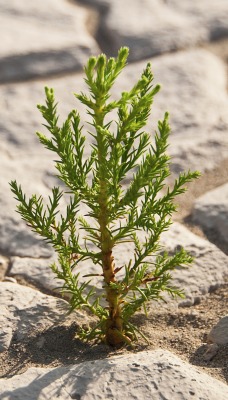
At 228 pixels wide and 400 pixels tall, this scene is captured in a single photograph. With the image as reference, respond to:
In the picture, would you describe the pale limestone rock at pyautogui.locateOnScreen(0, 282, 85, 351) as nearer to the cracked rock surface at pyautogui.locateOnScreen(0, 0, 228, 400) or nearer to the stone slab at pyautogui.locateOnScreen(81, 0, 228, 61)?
the cracked rock surface at pyautogui.locateOnScreen(0, 0, 228, 400)

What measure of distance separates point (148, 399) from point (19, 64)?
227 cm

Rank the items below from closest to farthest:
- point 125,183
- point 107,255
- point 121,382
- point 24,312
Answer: point 121,382 < point 107,255 < point 24,312 < point 125,183

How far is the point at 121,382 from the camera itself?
205 cm

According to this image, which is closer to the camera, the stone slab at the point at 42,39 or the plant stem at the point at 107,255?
the plant stem at the point at 107,255

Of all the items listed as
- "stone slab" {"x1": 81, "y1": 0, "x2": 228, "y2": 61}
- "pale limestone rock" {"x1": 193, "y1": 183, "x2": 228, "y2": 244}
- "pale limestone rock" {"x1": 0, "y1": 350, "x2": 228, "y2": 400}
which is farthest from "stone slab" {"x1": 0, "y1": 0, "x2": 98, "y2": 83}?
"pale limestone rock" {"x1": 0, "y1": 350, "x2": 228, "y2": 400}

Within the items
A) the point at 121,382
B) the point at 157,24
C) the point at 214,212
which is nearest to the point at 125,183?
the point at 214,212

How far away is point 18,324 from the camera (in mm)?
2350

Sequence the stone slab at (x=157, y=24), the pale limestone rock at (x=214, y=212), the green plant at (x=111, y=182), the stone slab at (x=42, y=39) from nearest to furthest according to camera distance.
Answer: the green plant at (x=111, y=182) < the pale limestone rock at (x=214, y=212) < the stone slab at (x=42, y=39) < the stone slab at (x=157, y=24)

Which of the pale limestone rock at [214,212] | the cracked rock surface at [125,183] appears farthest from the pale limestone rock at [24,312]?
the pale limestone rock at [214,212]

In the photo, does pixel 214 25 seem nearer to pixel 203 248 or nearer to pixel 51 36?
pixel 51 36

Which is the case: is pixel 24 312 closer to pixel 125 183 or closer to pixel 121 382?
pixel 121 382

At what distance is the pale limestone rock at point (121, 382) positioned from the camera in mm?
2012

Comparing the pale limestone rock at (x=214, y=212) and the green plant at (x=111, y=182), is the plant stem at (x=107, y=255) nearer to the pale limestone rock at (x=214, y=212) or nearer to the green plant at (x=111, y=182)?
the green plant at (x=111, y=182)

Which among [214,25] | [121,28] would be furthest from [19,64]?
[214,25]
